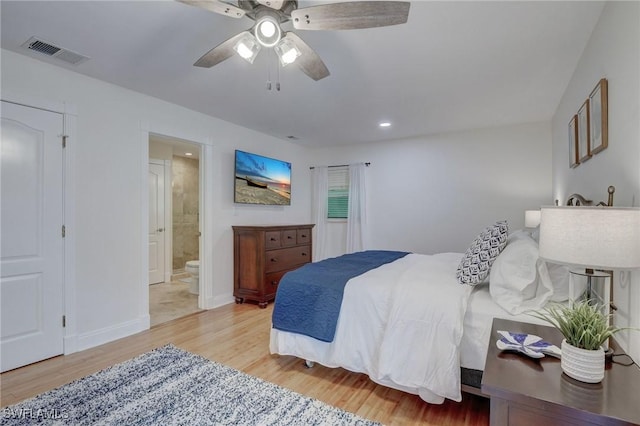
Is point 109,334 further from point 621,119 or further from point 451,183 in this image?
point 451,183

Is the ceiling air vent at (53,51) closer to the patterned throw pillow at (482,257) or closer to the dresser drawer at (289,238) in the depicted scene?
the dresser drawer at (289,238)

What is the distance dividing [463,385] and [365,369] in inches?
23.5

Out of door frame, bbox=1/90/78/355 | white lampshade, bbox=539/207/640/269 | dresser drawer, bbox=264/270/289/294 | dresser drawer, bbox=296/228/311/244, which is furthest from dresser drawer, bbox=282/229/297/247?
white lampshade, bbox=539/207/640/269

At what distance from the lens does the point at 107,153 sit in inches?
115

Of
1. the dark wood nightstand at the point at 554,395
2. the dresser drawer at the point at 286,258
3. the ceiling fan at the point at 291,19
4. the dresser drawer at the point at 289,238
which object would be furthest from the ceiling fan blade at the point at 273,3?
→ the dresser drawer at the point at 289,238

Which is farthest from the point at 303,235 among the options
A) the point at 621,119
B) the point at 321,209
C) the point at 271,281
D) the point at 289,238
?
the point at 621,119

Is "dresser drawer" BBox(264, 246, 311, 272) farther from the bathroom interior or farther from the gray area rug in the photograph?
the gray area rug

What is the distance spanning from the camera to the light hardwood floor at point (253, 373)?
1.87 metres

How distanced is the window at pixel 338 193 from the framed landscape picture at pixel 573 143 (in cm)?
325

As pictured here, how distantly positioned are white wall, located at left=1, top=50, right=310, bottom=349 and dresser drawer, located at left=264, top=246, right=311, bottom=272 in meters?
1.43

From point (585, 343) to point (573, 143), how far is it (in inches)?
84.4

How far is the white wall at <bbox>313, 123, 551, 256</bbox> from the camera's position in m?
4.06

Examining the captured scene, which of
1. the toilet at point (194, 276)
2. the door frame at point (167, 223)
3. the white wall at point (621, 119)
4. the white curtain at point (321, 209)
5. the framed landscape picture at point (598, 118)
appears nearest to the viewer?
the white wall at point (621, 119)

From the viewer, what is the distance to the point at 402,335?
190 centimetres
